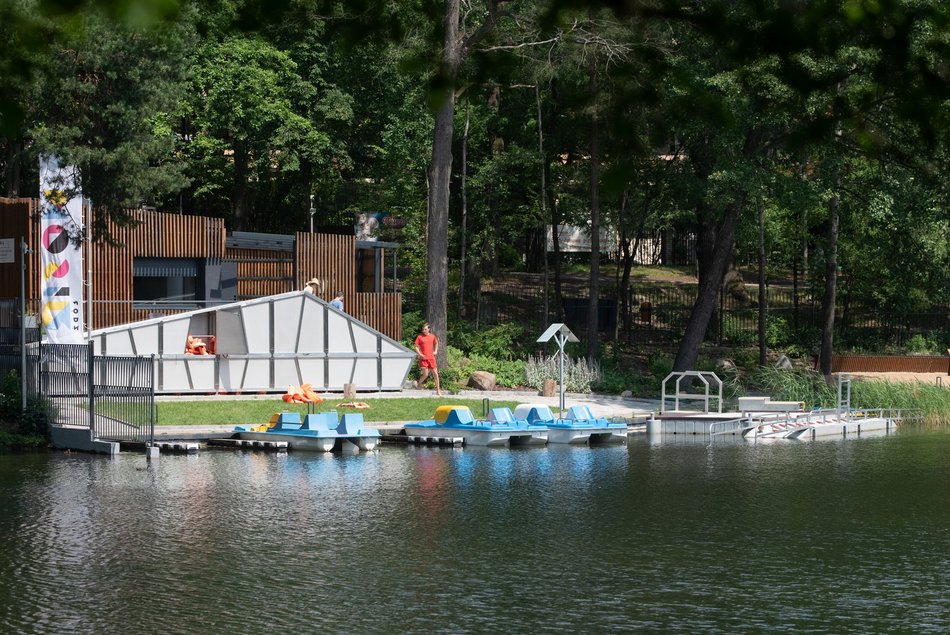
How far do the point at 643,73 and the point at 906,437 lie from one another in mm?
27719

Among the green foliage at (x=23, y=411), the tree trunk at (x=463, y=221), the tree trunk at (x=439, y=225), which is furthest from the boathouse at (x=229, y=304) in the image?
the tree trunk at (x=463, y=221)

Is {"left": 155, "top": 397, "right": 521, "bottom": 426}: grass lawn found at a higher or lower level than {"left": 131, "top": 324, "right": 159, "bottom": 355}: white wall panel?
lower

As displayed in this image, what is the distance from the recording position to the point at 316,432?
26859 millimetres

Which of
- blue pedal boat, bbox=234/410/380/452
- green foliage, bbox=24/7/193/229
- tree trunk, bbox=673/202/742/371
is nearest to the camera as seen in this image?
blue pedal boat, bbox=234/410/380/452

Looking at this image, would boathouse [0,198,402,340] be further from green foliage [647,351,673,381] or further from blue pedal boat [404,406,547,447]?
blue pedal boat [404,406,547,447]

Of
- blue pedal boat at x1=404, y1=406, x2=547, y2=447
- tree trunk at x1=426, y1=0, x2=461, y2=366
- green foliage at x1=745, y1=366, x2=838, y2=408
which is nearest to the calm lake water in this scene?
blue pedal boat at x1=404, y1=406, x2=547, y2=447

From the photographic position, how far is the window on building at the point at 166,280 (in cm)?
3759

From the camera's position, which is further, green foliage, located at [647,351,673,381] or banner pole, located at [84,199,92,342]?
green foliage, located at [647,351,673,381]

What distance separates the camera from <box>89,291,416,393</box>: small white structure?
31438 mm

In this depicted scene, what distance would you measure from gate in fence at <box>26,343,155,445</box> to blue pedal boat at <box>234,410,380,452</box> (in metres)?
2.29

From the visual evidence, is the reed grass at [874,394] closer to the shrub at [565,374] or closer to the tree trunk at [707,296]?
the tree trunk at [707,296]

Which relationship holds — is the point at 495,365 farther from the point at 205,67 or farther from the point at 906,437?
the point at 205,67

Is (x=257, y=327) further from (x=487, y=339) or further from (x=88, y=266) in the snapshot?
(x=487, y=339)

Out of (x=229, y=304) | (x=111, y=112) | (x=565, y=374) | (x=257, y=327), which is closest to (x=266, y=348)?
(x=257, y=327)
